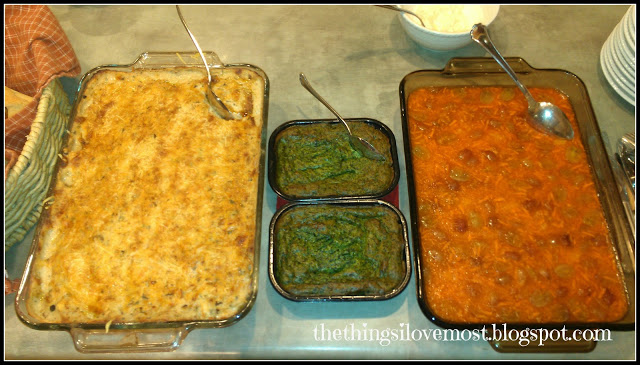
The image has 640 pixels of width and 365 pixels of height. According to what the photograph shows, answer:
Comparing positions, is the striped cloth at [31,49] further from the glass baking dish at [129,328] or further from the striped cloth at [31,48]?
the glass baking dish at [129,328]

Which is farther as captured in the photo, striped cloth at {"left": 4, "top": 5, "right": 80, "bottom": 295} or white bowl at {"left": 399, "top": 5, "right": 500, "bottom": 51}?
white bowl at {"left": 399, "top": 5, "right": 500, "bottom": 51}

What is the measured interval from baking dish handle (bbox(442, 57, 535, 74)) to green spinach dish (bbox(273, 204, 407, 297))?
0.94 metres

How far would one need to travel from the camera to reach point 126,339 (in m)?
1.64

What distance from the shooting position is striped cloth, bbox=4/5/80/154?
2.05m

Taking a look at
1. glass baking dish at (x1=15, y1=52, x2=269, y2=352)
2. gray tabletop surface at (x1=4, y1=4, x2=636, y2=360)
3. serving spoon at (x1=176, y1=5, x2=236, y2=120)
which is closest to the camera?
glass baking dish at (x1=15, y1=52, x2=269, y2=352)

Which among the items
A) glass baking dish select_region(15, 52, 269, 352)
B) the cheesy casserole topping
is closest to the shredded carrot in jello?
glass baking dish select_region(15, 52, 269, 352)

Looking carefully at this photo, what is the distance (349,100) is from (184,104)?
958 mm

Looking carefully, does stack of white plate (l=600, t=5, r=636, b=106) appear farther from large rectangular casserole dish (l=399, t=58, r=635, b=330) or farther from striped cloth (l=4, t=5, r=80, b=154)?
striped cloth (l=4, t=5, r=80, b=154)

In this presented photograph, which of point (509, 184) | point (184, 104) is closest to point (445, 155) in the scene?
point (509, 184)

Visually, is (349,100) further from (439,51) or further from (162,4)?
(162,4)

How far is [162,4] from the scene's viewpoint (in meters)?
2.78

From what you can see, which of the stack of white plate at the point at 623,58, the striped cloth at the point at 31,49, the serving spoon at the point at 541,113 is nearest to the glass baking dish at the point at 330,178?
the serving spoon at the point at 541,113

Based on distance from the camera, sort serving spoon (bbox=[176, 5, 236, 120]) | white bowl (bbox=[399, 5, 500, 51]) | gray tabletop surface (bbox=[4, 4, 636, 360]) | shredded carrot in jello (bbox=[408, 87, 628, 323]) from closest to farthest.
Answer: shredded carrot in jello (bbox=[408, 87, 628, 323]), gray tabletop surface (bbox=[4, 4, 636, 360]), serving spoon (bbox=[176, 5, 236, 120]), white bowl (bbox=[399, 5, 500, 51])

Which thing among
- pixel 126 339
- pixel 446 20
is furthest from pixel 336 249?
pixel 446 20
